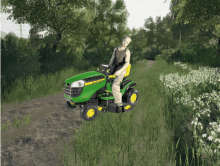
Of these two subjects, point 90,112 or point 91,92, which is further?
point 90,112

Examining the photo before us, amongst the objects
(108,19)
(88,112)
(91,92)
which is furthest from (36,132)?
(108,19)

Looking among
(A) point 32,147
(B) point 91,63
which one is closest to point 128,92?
(A) point 32,147

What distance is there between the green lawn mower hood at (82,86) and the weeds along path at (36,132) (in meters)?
1.11

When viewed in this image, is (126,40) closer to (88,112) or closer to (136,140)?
(88,112)

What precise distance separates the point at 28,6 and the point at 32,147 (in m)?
9.58

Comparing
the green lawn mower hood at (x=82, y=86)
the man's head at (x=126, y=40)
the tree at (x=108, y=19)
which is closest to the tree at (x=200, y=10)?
the man's head at (x=126, y=40)

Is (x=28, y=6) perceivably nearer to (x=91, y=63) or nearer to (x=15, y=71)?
(x=15, y=71)

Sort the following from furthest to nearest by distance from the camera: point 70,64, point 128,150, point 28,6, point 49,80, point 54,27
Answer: point 70,64, point 54,27, point 28,6, point 49,80, point 128,150

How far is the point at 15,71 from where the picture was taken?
8.01 metres

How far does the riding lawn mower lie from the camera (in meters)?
3.53

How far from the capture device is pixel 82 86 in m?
3.52

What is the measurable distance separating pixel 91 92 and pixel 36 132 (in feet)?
6.20

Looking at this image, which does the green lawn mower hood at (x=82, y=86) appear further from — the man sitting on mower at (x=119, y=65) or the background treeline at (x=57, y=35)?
the background treeline at (x=57, y=35)

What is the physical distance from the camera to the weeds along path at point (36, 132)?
133 inches
